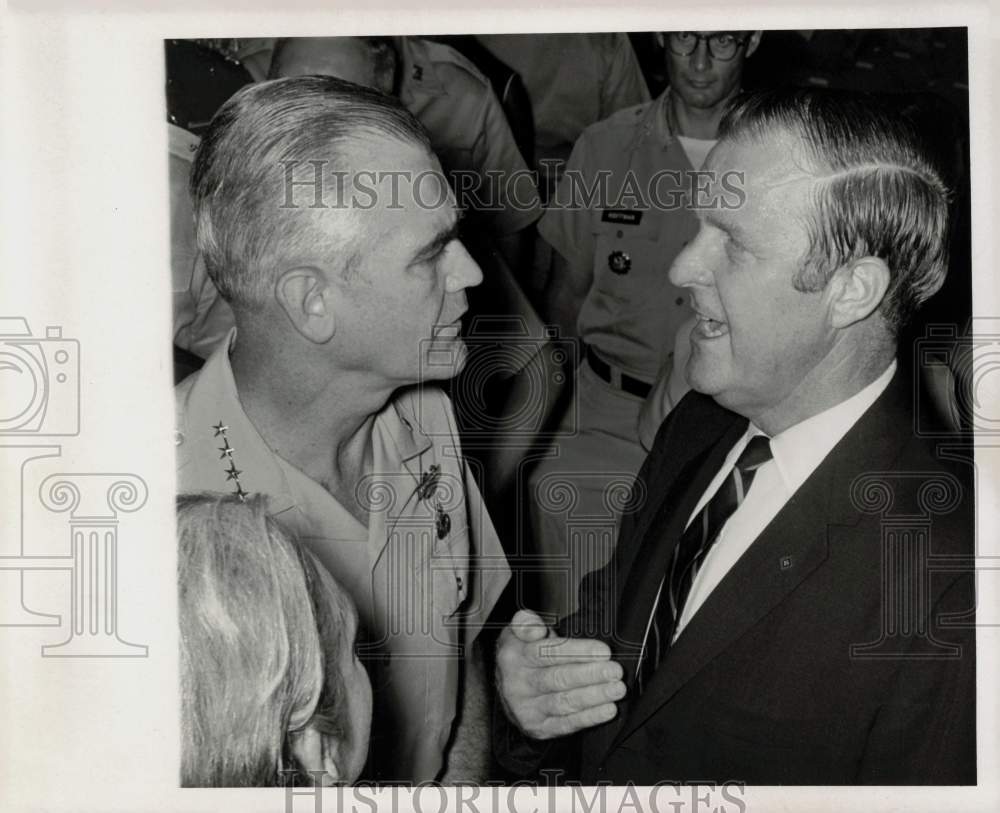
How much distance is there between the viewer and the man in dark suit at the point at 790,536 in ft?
8.81

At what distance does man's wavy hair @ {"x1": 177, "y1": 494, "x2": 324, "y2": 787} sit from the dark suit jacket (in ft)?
1.98

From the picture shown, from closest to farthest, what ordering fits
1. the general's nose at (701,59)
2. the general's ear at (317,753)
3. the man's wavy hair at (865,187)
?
the general's ear at (317,753)
the man's wavy hair at (865,187)
the general's nose at (701,59)

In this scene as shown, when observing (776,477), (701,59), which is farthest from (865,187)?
(776,477)

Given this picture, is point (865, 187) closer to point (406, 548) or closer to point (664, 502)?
point (664, 502)

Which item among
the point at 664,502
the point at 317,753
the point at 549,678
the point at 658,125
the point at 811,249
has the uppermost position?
the point at 658,125

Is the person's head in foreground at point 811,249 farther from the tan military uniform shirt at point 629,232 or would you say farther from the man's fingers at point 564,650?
the man's fingers at point 564,650

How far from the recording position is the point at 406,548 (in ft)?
9.16

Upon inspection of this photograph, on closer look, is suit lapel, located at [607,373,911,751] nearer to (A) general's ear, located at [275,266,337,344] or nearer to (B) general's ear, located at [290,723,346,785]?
(B) general's ear, located at [290,723,346,785]

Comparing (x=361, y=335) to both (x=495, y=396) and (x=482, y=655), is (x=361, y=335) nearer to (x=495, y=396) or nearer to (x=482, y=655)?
(x=495, y=396)

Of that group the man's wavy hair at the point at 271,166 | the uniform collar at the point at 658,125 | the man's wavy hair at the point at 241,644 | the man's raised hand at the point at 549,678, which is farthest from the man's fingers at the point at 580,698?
the uniform collar at the point at 658,125

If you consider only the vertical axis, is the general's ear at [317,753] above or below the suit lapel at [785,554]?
below

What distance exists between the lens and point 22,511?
9.34 ft

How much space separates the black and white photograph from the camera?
8.89 feet

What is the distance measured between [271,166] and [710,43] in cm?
96
